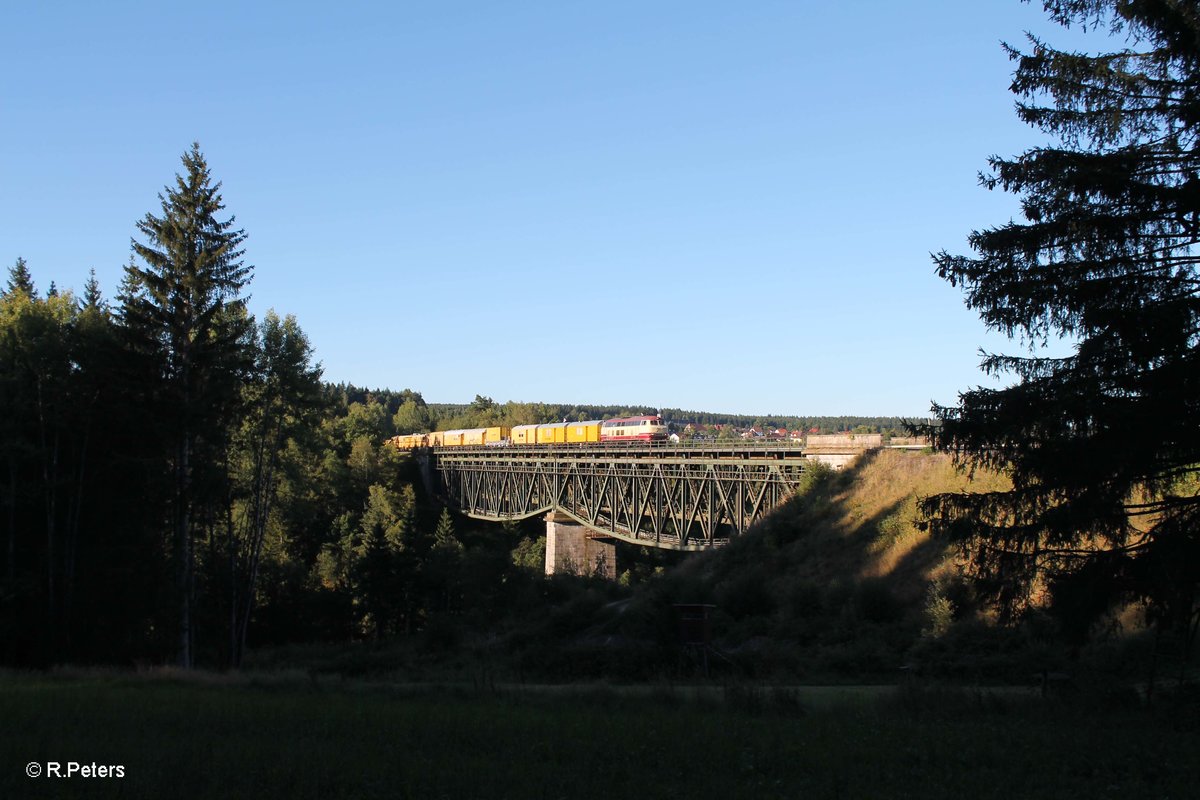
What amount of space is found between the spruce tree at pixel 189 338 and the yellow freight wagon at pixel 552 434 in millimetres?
53137

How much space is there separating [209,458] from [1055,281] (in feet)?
77.8

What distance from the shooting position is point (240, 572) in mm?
37125

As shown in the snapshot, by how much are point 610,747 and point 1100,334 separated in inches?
322

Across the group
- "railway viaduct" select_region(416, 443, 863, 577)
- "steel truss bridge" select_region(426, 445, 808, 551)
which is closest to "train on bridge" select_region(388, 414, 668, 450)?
"steel truss bridge" select_region(426, 445, 808, 551)

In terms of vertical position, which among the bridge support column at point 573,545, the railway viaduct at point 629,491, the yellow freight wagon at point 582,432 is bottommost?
the bridge support column at point 573,545

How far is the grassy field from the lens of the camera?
330 inches

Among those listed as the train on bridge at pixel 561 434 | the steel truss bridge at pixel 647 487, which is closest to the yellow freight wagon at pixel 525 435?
the train on bridge at pixel 561 434

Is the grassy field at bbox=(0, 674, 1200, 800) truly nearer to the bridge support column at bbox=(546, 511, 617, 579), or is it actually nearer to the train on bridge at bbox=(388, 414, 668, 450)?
the bridge support column at bbox=(546, 511, 617, 579)

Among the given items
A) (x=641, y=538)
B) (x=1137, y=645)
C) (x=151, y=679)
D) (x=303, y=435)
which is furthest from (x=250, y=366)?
(x=641, y=538)

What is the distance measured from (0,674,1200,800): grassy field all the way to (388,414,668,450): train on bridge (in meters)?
53.6

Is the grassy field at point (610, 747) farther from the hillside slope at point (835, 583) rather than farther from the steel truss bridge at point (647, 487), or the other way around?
the steel truss bridge at point (647, 487)

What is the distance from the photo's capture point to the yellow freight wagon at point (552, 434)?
8231 centimetres

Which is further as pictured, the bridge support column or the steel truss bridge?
the bridge support column

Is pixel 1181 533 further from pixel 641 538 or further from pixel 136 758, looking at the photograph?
pixel 641 538
